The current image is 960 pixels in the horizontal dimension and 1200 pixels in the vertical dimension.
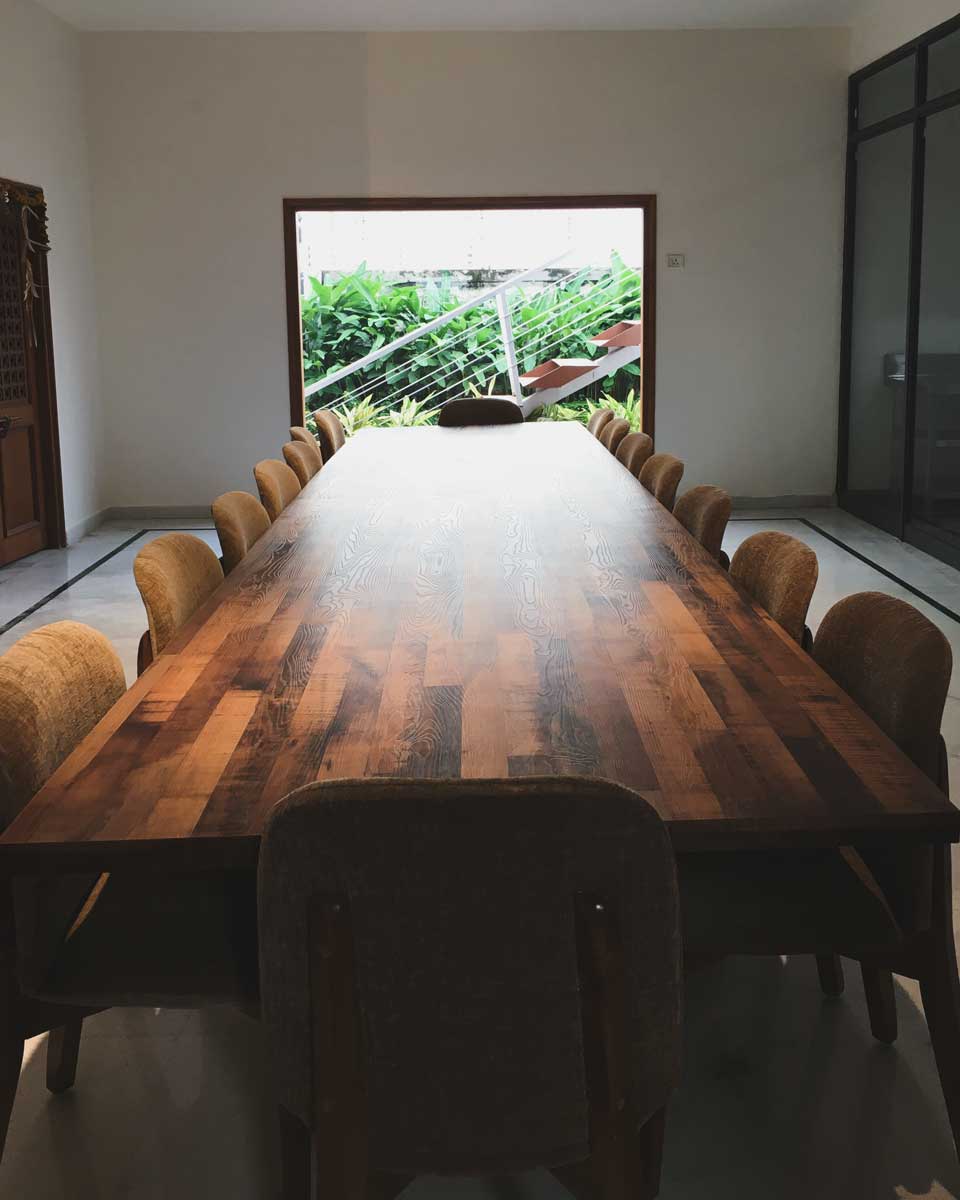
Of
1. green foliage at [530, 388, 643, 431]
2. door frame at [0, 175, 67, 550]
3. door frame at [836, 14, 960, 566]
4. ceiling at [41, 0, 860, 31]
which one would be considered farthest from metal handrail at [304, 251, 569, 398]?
door frame at [0, 175, 67, 550]

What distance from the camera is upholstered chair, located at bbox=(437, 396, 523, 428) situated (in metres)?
7.51

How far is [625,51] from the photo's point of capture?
8.47 metres

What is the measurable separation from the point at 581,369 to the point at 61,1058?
34.0 feet

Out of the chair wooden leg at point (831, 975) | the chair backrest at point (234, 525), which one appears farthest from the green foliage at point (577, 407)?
the chair wooden leg at point (831, 975)

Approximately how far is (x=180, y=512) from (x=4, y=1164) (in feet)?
23.3

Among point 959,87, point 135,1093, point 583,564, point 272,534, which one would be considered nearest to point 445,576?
point 583,564

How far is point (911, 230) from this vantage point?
7520mm

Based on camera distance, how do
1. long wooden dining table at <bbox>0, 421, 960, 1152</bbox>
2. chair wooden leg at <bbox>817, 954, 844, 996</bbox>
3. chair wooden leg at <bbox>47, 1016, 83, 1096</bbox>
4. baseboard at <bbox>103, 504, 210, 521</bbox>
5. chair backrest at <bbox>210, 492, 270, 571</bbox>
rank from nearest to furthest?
long wooden dining table at <bbox>0, 421, 960, 1152</bbox> → chair wooden leg at <bbox>47, 1016, 83, 1096</bbox> → chair wooden leg at <bbox>817, 954, 844, 996</bbox> → chair backrest at <bbox>210, 492, 270, 571</bbox> → baseboard at <bbox>103, 504, 210, 521</bbox>

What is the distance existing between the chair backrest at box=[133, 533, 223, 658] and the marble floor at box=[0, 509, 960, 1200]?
784mm

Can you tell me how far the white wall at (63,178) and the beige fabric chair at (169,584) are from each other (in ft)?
15.8

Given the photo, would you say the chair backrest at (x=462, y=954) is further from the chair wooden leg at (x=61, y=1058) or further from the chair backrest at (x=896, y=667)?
the chair wooden leg at (x=61, y=1058)

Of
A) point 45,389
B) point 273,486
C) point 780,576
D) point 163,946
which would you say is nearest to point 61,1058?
point 163,946

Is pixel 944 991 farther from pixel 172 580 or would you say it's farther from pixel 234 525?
pixel 234 525

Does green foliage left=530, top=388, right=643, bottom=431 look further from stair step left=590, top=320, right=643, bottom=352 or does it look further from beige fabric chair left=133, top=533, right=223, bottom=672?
beige fabric chair left=133, top=533, right=223, bottom=672
